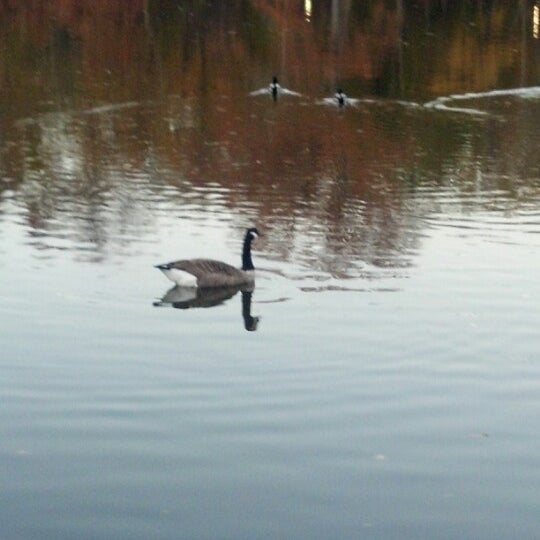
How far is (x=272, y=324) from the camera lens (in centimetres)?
1809

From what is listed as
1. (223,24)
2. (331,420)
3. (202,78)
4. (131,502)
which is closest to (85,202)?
(331,420)

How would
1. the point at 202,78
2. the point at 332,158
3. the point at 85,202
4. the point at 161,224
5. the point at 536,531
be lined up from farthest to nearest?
the point at 202,78, the point at 332,158, the point at 85,202, the point at 161,224, the point at 536,531

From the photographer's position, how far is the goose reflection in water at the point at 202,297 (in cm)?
1939

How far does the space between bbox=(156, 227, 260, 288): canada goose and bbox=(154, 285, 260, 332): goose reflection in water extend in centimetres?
8

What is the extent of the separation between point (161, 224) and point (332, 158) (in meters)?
10.9

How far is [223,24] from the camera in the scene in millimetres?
76188

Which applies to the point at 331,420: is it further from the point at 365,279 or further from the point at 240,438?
the point at 365,279

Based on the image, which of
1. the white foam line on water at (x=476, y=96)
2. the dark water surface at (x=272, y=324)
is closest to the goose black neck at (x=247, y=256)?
the dark water surface at (x=272, y=324)

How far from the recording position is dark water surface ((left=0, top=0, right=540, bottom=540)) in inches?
464

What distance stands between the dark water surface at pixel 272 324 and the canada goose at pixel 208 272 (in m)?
0.25

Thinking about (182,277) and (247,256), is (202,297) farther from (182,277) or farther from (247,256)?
(247,256)

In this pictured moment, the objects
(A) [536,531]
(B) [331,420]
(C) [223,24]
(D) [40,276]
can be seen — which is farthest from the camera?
(C) [223,24]

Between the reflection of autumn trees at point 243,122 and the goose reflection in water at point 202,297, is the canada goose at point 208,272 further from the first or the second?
the reflection of autumn trees at point 243,122

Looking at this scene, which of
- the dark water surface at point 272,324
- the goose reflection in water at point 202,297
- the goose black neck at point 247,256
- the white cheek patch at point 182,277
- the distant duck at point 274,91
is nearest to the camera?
the dark water surface at point 272,324
